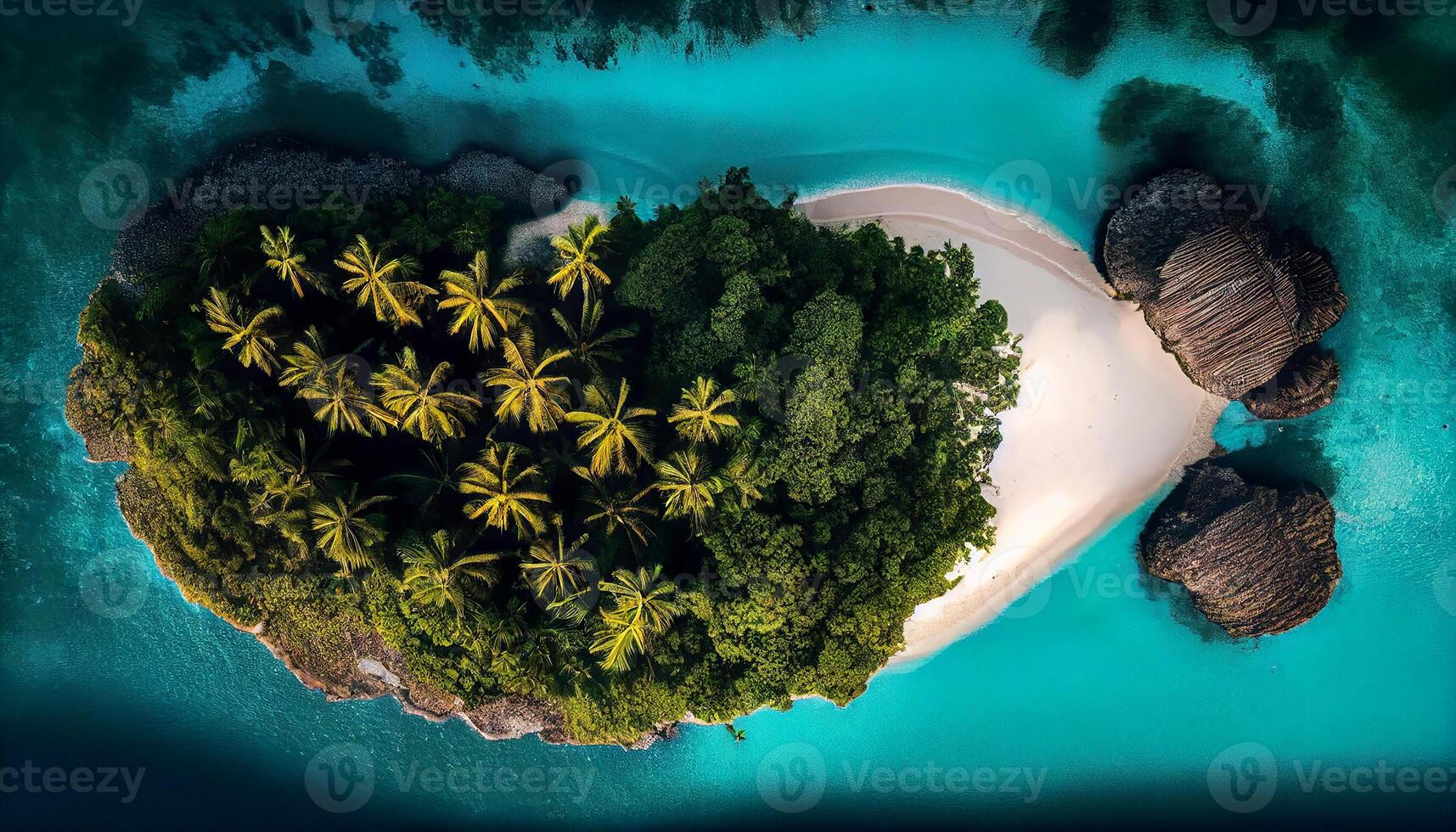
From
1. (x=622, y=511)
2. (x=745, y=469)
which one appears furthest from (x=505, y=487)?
(x=745, y=469)

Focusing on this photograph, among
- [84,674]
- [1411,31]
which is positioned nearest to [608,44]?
[1411,31]

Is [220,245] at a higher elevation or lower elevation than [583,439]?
higher

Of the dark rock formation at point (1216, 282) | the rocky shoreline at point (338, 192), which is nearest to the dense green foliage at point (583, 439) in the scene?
the rocky shoreline at point (338, 192)

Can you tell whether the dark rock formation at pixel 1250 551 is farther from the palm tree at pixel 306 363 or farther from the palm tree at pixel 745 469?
the palm tree at pixel 306 363

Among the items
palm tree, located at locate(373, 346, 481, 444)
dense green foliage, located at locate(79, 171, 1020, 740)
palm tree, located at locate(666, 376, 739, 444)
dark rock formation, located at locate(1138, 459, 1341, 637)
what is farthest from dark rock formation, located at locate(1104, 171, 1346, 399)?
palm tree, located at locate(373, 346, 481, 444)

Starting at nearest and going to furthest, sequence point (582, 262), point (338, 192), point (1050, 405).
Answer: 1. point (582, 262)
2. point (338, 192)
3. point (1050, 405)

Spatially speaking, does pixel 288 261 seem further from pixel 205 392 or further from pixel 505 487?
pixel 505 487
